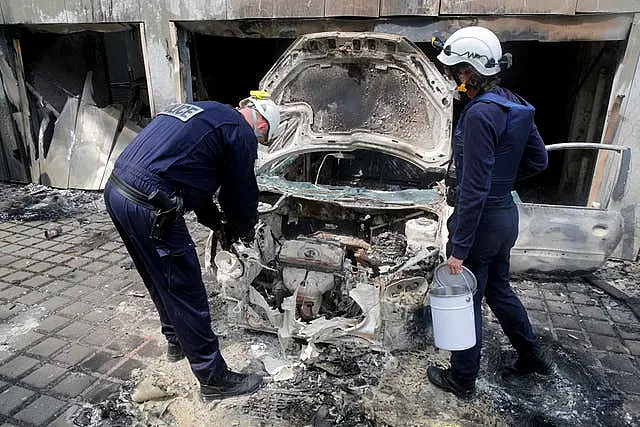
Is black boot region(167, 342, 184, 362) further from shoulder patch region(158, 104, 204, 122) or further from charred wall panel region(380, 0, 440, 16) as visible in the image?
charred wall panel region(380, 0, 440, 16)

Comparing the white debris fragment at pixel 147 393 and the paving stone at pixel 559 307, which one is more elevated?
the white debris fragment at pixel 147 393

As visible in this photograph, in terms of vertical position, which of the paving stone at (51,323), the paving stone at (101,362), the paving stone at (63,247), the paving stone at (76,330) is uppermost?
the paving stone at (101,362)

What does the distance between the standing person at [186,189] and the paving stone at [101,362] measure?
840 millimetres

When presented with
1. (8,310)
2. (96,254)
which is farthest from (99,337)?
(96,254)

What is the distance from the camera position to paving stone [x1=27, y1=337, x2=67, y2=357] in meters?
3.25

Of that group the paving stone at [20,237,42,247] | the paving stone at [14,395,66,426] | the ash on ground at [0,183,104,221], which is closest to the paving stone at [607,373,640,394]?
the paving stone at [14,395,66,426]

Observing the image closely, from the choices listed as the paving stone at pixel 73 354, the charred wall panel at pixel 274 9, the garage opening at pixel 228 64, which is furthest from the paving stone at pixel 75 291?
the charred wall panel at pixel 274 9

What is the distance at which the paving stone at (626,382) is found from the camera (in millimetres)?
2960

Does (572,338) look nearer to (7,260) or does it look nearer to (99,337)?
(99,337)

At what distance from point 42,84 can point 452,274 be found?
23.5ft

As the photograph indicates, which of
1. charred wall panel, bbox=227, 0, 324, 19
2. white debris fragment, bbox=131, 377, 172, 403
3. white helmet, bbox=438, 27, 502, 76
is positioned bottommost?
white debris fragment, bbox=131, 377, 172, 403

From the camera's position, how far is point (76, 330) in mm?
3510

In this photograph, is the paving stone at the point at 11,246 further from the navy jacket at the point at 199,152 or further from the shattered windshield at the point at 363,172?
the navy jacket at the point at 199,152

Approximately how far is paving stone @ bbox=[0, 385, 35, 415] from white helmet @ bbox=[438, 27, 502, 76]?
3185 mm
